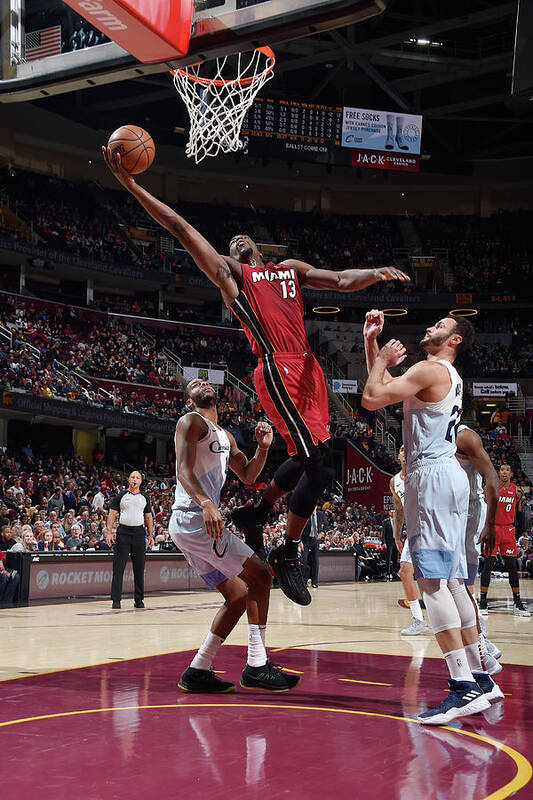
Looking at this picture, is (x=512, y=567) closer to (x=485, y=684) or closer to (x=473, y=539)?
(x=473, y=539)

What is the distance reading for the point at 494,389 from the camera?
32875 millimetres

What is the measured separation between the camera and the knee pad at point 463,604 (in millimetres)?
5121

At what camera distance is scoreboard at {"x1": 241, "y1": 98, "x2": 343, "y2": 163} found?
27516mm

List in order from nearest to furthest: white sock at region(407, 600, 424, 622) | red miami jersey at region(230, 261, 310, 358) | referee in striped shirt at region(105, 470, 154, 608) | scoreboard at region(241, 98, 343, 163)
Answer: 1. red miami jersey at region(230, 261, 310, 358)
2. white sock at region(407, 600, 424, 622)
3. referee in striped shirt at region(105, 470, 154, 608)
4. scoreboard at region(241, 98, 343, 163)

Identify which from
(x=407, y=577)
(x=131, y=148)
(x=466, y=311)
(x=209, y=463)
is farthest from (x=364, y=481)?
(x=131, y=148)

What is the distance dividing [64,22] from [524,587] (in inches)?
583

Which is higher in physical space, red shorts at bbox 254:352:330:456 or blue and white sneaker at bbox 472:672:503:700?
red shorts at bbox 254:352:330:456

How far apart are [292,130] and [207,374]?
30.0 feet

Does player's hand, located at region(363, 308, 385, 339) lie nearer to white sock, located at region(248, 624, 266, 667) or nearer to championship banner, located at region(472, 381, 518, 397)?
white sock, located at region(248, 624, 266, 667)

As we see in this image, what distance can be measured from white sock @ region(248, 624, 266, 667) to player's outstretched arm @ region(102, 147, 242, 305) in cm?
228

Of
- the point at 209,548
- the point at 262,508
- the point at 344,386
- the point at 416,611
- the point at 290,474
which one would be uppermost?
the point at 344,386

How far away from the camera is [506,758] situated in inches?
150

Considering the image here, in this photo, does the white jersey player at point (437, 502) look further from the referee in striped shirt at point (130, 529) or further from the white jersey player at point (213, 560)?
the referee in striped shirt at point (130, 529)

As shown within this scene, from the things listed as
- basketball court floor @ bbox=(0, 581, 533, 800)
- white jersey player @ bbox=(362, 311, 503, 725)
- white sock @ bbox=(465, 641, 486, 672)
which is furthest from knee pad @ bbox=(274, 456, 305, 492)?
white sock @ bbox=(465, 641, 486, 672)
